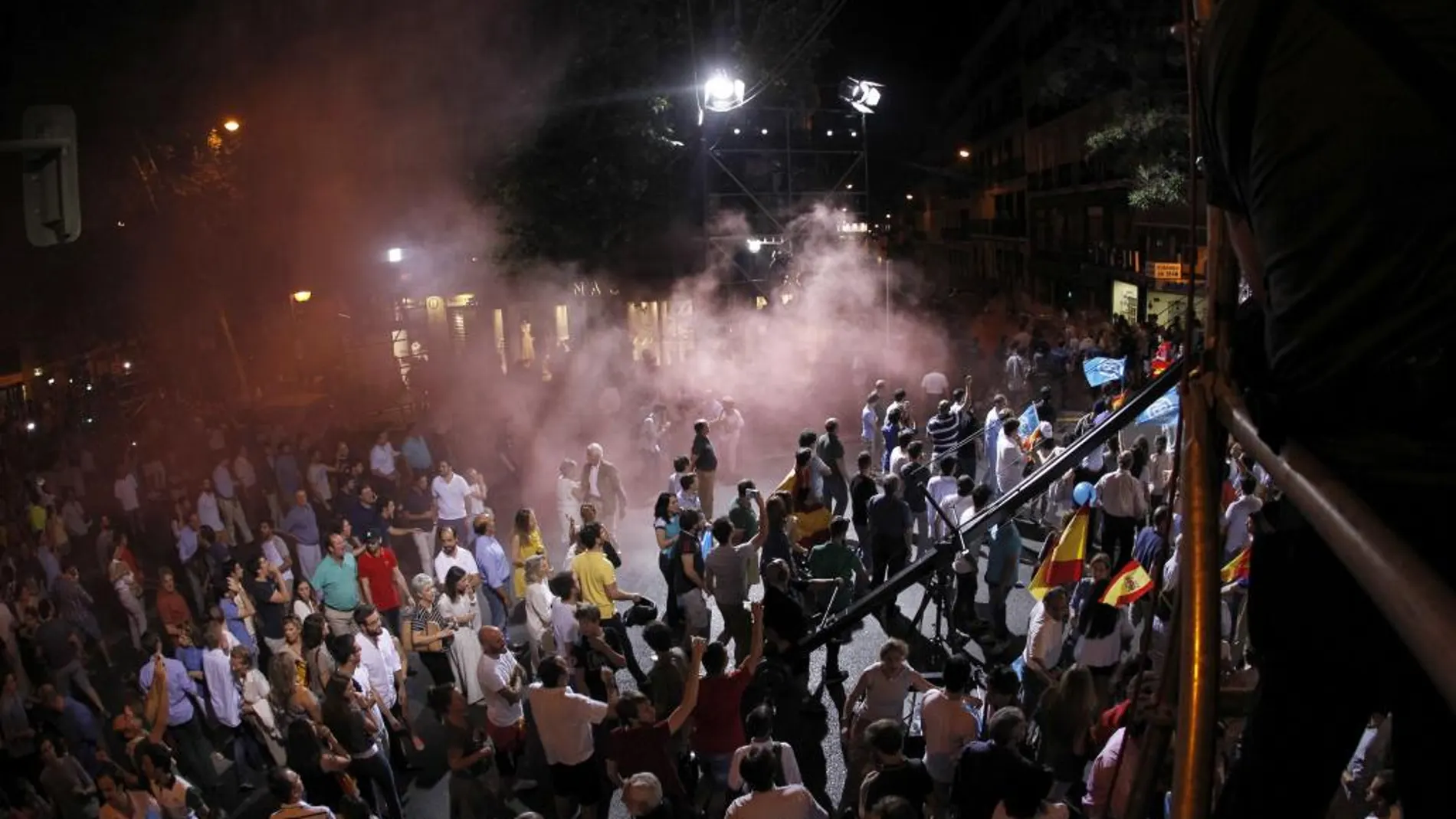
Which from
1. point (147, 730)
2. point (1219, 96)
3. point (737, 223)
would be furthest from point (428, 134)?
point (1219, 96)

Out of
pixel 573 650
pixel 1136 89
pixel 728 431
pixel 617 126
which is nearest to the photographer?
pixel 573 650

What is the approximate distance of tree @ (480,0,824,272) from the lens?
15703 millimetres

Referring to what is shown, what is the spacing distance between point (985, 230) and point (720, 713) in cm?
4526

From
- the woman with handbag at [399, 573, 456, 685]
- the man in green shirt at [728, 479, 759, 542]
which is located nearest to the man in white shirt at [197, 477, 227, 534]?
the woman with handbag at [399, 573, 456, 685]

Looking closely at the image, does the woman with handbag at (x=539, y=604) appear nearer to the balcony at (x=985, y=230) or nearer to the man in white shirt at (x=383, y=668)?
the man in white shirt at (x=383, y=668)

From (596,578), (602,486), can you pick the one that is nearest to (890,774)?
(596,578)

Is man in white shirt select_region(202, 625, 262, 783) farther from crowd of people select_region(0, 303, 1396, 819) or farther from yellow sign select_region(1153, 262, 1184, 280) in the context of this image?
yellow sign select_region(1153, 262, 1184, 280)

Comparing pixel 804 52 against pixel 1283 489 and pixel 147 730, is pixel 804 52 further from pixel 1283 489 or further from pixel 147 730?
pixel 1283 489

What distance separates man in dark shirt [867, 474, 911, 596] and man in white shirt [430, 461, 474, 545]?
4147 millimetres

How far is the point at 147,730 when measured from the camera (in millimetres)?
6898

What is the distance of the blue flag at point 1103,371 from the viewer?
472 inches

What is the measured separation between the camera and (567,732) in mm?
5617

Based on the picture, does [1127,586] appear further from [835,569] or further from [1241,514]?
[835,569]

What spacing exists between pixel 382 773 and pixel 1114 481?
20.0ft
